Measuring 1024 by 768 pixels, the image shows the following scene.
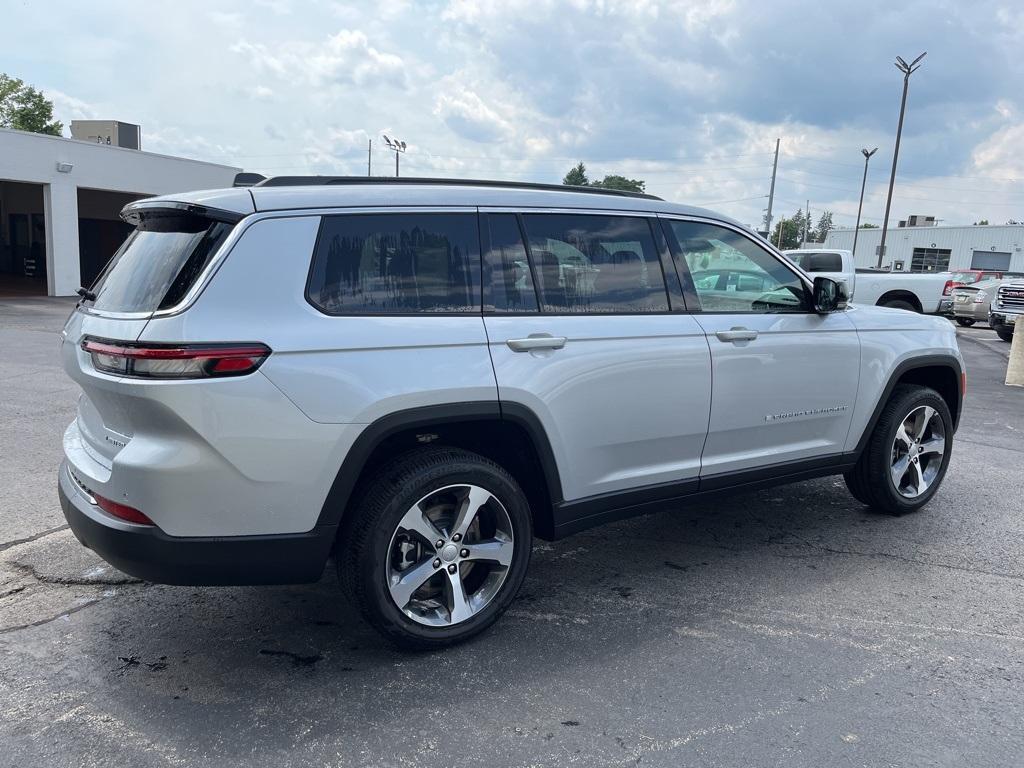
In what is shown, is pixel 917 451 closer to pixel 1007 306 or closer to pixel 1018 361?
pixel 1018 361

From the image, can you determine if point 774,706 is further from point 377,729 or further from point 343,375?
point 343,375

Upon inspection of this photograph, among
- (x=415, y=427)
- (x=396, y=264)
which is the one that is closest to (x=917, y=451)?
(x=415, y=427)

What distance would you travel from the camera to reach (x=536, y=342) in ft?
11.4

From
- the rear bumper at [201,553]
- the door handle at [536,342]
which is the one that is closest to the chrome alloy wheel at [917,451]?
the door handle at [536,342]

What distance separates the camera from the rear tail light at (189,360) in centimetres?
278

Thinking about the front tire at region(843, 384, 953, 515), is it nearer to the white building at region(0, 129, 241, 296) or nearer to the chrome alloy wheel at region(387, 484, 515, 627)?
the chrome alloy wheel at region(387, 484, 515, 627)

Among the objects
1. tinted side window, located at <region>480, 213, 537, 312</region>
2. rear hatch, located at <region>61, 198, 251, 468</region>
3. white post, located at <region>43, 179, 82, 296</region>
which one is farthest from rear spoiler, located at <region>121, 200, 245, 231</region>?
white post, located at <region>43, 179, 82, 296</region>

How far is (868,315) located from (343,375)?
3321mm

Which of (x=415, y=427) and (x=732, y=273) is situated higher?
(x=732, y=273)

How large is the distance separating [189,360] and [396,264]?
0.91 meters

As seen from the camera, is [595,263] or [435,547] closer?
[435,547]

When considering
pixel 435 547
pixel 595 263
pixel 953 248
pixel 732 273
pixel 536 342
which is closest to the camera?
pixel 435 547

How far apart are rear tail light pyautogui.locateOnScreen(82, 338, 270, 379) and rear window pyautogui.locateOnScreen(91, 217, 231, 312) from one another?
0.20 m

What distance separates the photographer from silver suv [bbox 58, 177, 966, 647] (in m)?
2.88
